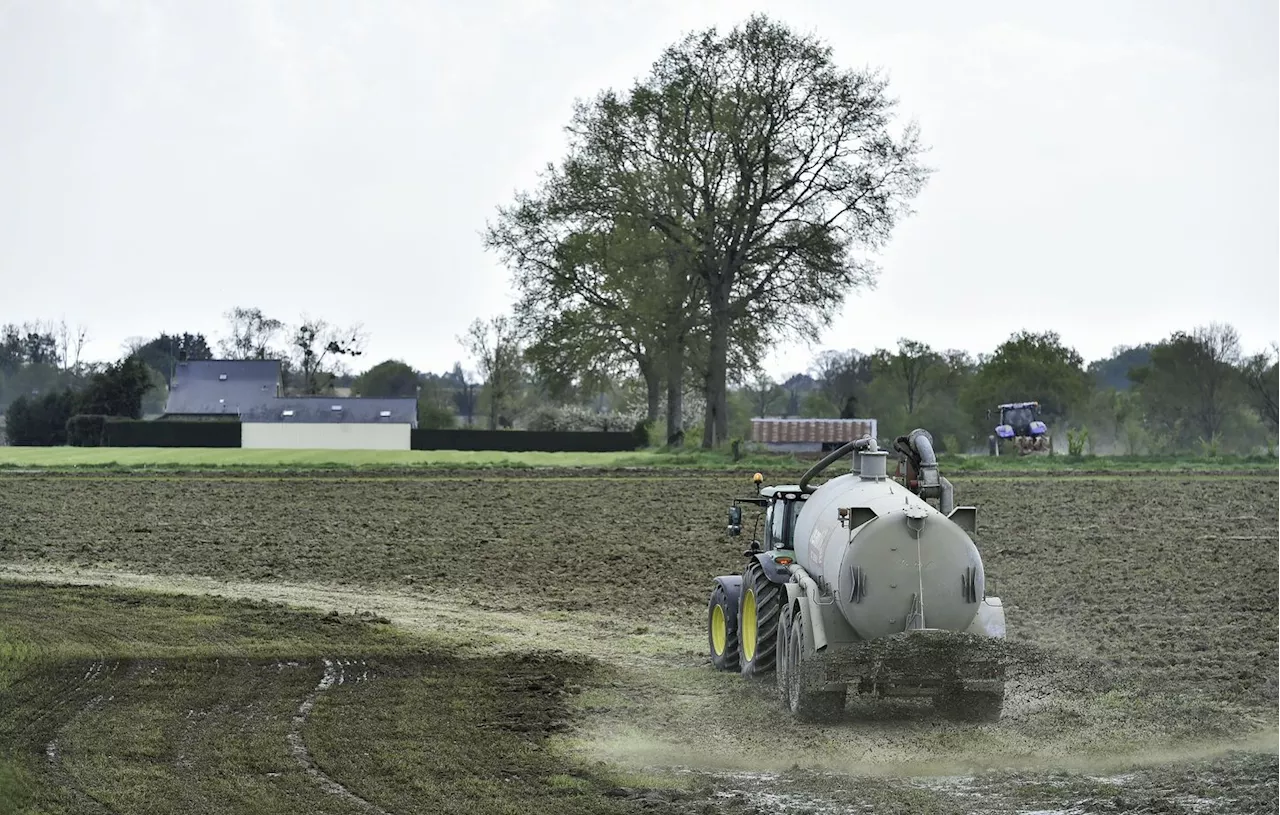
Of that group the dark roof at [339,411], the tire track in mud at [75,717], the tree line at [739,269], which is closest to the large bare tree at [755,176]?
the tree line at [739,269]

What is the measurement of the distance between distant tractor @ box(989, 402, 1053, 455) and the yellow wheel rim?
149ft

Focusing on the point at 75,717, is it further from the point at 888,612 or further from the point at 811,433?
the point at 811,433

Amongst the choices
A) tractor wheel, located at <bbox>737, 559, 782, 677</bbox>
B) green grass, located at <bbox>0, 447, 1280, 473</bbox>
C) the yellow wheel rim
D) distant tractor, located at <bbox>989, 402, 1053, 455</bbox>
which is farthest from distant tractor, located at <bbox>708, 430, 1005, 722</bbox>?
distant tractor, located at <bbox>989, 402, 1053, 455</bbox>

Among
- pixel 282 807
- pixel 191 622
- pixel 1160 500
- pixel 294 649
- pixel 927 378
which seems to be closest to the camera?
pixel 282 807

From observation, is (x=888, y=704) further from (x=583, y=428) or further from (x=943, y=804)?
(x=583, y=428)

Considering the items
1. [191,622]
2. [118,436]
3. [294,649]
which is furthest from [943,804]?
[118,436]

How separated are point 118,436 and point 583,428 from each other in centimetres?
2400

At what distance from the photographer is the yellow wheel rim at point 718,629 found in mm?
14383

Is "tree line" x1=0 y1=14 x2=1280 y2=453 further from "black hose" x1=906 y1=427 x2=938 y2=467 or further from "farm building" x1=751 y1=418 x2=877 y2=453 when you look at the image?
"black hose" x1=906 y1=427 x2=938 y2=467

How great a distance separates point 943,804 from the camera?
927 cm

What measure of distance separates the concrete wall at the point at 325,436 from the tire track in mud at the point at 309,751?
186 ft

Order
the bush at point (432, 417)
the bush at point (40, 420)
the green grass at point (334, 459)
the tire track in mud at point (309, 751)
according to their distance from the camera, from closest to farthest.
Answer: the tire track in mud at point (309, 751) < the green grass at point (334, 459) < the bush at point (40, 420) < the bush at point (432, 417)

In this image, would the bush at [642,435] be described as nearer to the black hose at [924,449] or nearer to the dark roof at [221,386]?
the dark roof at [221,386]

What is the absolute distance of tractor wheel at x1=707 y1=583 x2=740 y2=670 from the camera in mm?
14016
